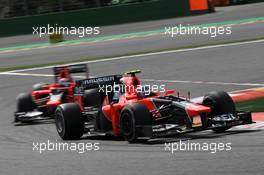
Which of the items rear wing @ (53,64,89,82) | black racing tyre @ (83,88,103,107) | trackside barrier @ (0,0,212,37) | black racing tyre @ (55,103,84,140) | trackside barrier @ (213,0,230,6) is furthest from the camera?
trackside barrier @ (213,0,230,6)

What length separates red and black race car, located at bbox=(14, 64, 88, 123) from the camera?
15578mm

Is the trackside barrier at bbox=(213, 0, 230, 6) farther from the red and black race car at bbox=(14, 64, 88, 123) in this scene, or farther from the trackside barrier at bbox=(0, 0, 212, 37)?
the red and black race car at bbox=(14, 64, 88, 123)

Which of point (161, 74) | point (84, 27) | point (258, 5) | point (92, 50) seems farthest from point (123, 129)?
point (258, 5)

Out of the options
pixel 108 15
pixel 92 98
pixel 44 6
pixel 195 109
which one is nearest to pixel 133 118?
pixel 195 109

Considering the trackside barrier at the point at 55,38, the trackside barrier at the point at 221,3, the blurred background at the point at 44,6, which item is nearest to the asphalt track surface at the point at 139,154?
the trackside barrier at the point at 55,38

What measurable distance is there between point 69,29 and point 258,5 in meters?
10.3

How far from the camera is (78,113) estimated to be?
42.0 ft

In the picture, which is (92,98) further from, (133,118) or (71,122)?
(133,118)

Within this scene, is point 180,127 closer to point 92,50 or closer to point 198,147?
point 198,147

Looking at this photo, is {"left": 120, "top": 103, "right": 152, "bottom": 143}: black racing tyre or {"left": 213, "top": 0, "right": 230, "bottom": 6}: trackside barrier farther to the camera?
{"left": 213, "top": 0, "right": 230, "bottom": 6}: trackside barrier

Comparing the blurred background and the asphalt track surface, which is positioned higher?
the blurred background

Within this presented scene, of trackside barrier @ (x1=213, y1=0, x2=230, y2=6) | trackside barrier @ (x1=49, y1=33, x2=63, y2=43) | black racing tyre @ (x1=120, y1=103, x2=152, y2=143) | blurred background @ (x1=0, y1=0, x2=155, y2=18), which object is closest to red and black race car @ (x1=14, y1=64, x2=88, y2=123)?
black racing tyre @ (x1=120, y1=103, x2=152, y2=143)

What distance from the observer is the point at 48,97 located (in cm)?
1645

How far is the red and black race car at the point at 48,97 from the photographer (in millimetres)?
15578
